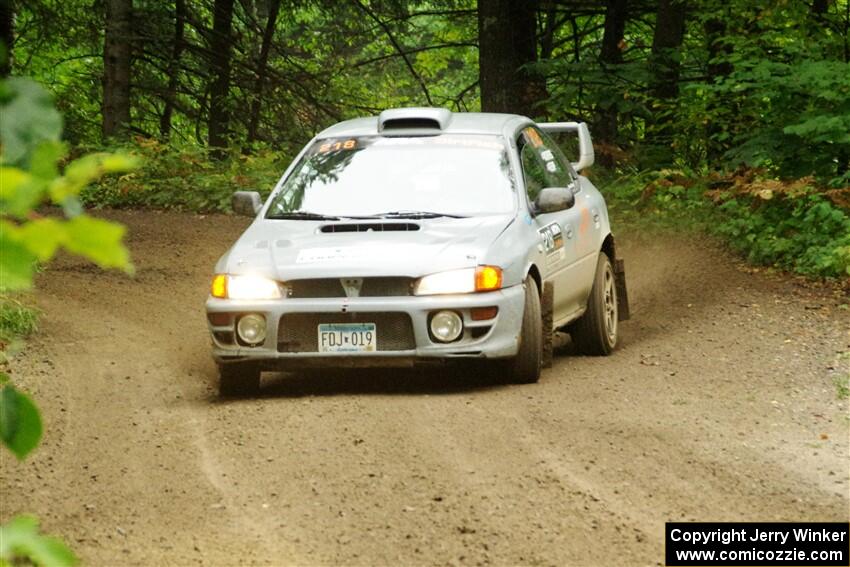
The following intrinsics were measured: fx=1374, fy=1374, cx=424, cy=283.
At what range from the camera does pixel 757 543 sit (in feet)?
16.7

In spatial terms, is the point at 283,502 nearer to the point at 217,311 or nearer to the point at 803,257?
the point at 217,311

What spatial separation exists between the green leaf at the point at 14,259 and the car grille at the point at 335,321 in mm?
6488

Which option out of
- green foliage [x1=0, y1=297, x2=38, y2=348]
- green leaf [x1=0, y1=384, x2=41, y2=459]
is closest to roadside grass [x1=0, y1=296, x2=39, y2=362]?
green foliage [x1=0, y1=297, x2=38, y2=348]

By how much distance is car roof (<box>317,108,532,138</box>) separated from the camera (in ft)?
31.7

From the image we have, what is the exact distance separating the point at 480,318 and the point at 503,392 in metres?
0.48

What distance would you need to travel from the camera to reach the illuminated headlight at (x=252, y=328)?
27.0 feet

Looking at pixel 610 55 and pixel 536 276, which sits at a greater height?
pixel 610 55

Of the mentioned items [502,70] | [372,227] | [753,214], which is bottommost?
[753,214]

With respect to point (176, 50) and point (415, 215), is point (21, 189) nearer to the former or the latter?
point (415, 215)

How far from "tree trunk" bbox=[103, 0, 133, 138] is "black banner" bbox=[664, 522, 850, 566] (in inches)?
A: 702

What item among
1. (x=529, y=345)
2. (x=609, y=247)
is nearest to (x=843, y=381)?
(x=529, y=345)

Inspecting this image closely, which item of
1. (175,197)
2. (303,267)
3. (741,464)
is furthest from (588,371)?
(175,197)

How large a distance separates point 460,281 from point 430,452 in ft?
5.97

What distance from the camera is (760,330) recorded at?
10859 mm
